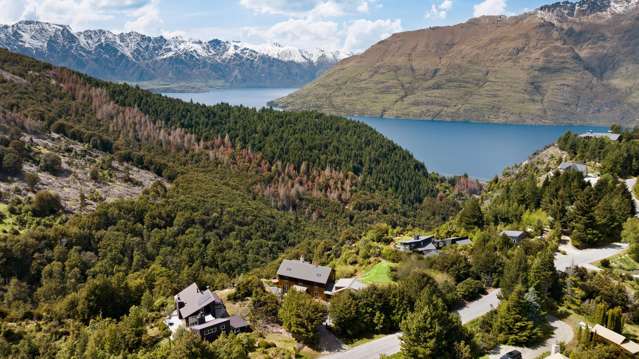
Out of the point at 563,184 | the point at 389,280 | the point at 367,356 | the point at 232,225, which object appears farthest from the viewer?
the point at 232,225

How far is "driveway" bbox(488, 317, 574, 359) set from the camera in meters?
37.9

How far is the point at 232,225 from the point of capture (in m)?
101

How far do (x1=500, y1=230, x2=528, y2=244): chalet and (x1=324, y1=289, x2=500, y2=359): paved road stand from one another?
12.3 metres

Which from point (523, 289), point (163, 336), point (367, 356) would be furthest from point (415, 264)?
point (163, 336)

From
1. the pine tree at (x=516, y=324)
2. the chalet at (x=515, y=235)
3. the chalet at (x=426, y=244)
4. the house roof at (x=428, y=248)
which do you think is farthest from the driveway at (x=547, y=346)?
the house roof at (x=428, y=248)

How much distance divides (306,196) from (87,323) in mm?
95240

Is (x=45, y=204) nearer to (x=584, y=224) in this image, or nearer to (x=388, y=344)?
(x=388, y=344)

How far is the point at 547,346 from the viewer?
128 ft

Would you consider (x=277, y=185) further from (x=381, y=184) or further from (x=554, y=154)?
(x=554, y=154)

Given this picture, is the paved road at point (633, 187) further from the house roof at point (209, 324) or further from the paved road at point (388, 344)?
the house roof at point (209, 324)

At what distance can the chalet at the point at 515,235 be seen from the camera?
185ft

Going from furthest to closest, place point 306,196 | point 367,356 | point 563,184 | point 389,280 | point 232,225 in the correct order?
point 306,196
point 232,225
point 563,184
point 389,280
point 367,356

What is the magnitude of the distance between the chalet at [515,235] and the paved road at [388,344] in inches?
485

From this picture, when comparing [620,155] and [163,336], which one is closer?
[163,336]
